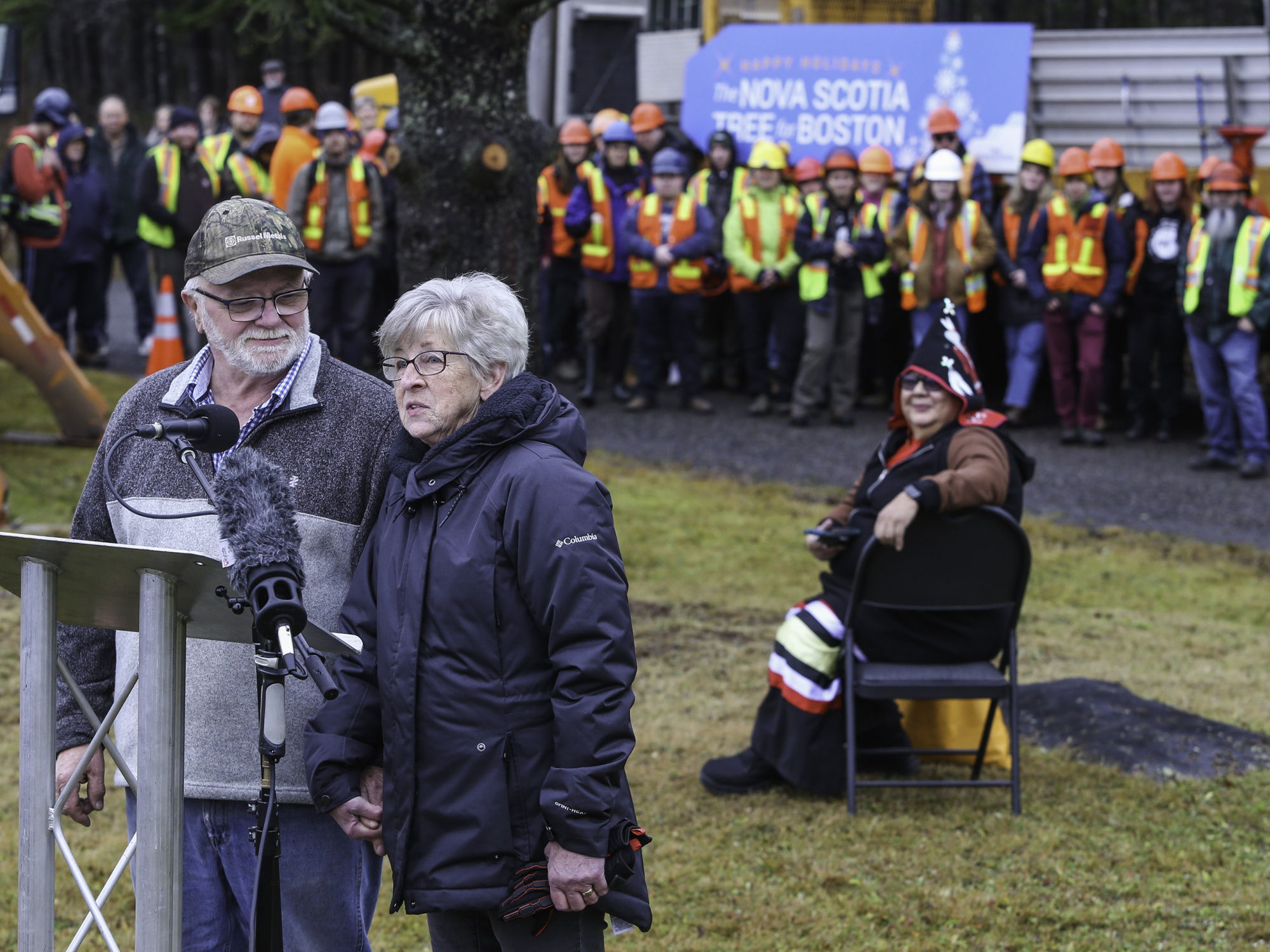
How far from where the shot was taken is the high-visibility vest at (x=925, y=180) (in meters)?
11.8

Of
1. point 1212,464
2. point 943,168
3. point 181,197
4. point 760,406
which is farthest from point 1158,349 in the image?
point 181,197

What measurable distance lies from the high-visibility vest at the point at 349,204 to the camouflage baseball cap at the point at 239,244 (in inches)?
356

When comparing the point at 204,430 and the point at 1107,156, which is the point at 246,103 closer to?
the point at 1107,156

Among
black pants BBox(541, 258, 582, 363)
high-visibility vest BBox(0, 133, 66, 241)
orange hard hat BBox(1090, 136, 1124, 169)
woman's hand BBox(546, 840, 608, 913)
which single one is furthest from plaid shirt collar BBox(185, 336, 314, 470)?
high-visibility vest BBox(0, 133, 66, 241)

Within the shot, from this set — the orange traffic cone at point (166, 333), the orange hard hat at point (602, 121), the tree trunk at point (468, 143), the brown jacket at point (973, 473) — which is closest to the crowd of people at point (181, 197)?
the orange traffic cone at point (166, 333)

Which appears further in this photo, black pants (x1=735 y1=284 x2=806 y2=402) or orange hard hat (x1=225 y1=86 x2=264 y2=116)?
orange hard hat (x1=225 y1=86 x2=264 y2=116)

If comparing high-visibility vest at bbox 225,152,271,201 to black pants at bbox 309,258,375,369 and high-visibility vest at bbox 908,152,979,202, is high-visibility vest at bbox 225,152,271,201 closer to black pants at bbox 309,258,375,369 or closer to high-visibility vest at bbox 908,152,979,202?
black pants at bbox 309,258,375,369

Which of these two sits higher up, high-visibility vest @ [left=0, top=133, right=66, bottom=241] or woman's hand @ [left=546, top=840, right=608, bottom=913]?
high-visibility vest @ [left=0, top=133, right=66, bottom=241]

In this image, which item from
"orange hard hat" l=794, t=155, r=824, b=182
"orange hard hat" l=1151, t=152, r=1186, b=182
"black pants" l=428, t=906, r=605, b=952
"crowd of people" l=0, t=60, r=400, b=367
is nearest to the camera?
"black pants" l=428, t=906, r=605, b=952

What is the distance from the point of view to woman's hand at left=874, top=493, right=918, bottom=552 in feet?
16.1

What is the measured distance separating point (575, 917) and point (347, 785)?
0.50m

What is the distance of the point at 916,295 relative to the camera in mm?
11789

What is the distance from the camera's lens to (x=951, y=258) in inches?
459

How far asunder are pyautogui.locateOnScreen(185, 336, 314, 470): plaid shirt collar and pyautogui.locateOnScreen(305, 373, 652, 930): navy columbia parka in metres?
0.36
